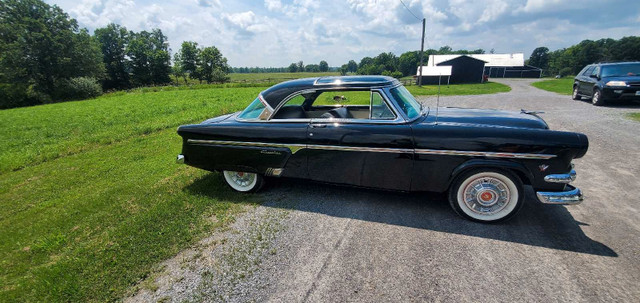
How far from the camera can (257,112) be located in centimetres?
395

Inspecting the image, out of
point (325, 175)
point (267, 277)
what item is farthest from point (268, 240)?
point (325, 175)

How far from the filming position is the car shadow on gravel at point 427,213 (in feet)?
9.39

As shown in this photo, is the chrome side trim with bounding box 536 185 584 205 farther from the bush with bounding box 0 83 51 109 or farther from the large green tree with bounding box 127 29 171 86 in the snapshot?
the large green tree with bounding box 127 29 171 86

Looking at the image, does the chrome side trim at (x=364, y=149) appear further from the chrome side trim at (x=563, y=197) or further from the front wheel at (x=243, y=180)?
the chrome side trim at (x=563, y=197)

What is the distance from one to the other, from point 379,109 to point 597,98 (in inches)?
479

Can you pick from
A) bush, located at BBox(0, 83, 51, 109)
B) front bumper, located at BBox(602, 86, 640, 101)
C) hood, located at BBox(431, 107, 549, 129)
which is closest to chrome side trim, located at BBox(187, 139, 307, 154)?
hood, located at BBox(431, 107, 549, 129)

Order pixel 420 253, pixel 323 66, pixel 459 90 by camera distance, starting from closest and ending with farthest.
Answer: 1. pixel 420 253
2. pixel 459 90
3. pixel 323 66

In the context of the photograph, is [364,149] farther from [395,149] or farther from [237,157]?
[237,157]

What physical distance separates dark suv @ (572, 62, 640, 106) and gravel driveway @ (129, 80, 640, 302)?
8.55 meters

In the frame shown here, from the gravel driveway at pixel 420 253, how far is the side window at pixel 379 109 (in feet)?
3.84

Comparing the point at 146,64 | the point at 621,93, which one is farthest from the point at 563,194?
the point at 146,64

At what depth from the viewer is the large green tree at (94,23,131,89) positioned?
55781 millimetres

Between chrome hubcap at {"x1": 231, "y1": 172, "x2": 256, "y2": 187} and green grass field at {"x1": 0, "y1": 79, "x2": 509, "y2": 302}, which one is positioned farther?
chrome hubcap at {"x1": 231, "y1": 172, "x2": 256, "y2": 187}

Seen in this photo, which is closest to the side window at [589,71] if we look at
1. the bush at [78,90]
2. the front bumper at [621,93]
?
the front bumper at [621,93]
